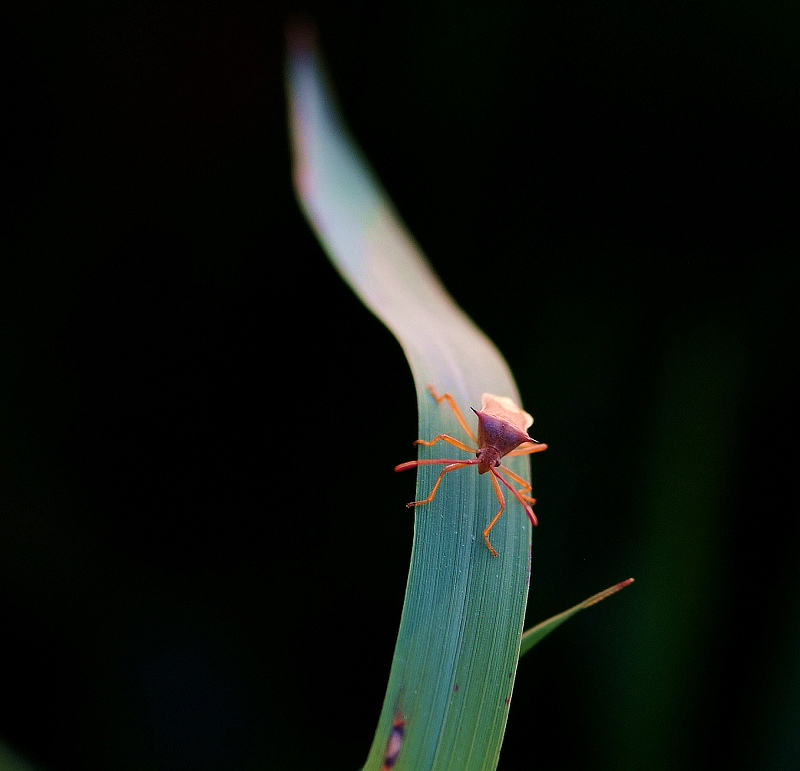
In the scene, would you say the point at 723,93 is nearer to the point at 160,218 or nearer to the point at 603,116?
the point at 603,116

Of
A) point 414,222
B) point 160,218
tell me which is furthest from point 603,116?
Answer: point 160,218

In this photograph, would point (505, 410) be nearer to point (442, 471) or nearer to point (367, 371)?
point (442, 471)

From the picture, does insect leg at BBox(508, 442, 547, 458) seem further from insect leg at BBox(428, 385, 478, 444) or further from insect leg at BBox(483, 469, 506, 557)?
insect leg at BBox(483, 469, 506, 557)

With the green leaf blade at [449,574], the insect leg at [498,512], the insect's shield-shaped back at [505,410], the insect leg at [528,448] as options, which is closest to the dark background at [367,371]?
the insect leg at [528,448]

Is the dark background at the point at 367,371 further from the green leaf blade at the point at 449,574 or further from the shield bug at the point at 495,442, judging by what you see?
the green leaf blade at the point at 449,574

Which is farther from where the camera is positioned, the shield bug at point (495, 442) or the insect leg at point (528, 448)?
the insect leg at point (528, 448)

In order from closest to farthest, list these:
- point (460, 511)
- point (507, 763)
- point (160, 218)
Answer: point (460, 511), point (507, 763), point (160, 218)

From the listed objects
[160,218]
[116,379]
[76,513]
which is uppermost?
[160,218]
